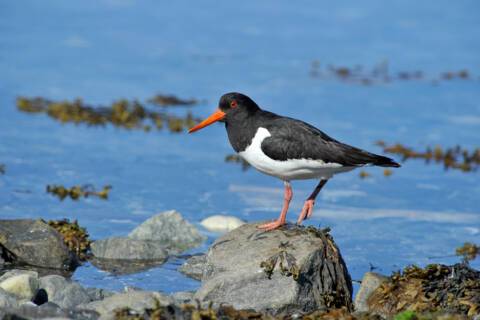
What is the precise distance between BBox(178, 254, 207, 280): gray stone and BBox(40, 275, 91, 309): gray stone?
1644 mm

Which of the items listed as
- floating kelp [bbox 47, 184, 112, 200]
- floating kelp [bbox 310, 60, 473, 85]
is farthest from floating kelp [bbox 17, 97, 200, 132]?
floating kelp [bbox 310, 60, 473, 85]

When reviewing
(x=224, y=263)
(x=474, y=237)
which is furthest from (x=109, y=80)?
(x=224, y=263)

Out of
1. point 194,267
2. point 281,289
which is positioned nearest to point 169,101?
point 194,267

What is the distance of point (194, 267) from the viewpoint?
30.3 feet

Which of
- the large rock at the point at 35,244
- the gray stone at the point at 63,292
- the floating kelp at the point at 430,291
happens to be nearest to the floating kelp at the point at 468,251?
the floating kelp at the point at 430,291

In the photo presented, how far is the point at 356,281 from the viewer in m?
9.17

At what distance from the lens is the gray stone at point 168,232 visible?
10.1 m

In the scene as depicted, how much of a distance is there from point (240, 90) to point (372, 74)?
3.33 meters

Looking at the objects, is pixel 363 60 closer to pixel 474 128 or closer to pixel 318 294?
pixel 474 128

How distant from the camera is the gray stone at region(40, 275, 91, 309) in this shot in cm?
753

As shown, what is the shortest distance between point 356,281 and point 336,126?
19.3 feet

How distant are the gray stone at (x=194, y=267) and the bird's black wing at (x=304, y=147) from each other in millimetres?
1686

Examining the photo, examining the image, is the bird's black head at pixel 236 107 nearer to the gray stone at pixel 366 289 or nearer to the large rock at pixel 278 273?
the large rock at pixel 278 273

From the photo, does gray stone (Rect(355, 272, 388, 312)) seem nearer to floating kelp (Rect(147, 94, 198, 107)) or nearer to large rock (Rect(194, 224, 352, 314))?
large rock (Rect(194, 224, 352, 314))
